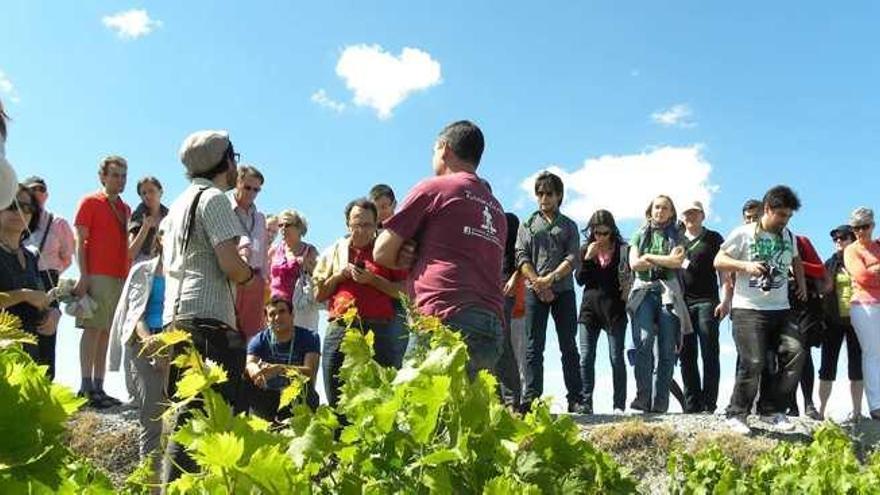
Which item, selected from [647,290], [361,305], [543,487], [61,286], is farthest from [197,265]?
[647,290]

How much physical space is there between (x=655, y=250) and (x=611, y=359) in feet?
3.14

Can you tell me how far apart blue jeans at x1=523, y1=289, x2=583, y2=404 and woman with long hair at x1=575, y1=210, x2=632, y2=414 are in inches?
5.3

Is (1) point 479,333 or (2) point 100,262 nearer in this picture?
(1) point 479,333

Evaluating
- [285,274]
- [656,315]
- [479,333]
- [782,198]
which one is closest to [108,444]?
[285,274]

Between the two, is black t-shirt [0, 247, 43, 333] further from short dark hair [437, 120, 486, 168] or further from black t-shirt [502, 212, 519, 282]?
black t-shirt [502, 212, 519, 282]

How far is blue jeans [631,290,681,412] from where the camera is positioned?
7402 mm

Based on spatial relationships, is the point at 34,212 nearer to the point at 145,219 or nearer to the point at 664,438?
the point at 145,219

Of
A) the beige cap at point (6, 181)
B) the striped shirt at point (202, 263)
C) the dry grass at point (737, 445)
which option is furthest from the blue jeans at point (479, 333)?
the dry grass at point (737, 445)

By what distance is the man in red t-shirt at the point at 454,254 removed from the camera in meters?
3.86

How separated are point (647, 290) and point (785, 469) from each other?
156 inches

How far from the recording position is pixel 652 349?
7414 mm

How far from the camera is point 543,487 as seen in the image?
1.65 m

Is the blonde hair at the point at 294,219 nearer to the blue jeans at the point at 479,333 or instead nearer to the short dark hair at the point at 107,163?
the short dark hair at the point at 107,163

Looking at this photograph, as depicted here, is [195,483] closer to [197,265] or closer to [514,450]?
[514,450]
